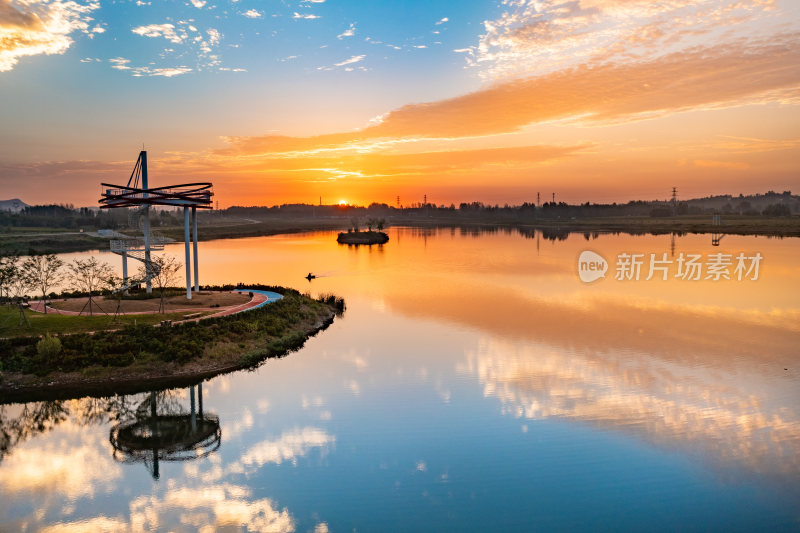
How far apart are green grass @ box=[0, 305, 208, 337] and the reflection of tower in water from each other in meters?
8.78

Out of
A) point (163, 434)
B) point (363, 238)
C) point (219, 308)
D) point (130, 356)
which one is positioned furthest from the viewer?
point (363, 238)

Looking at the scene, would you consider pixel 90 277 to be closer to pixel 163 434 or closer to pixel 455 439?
pixel 163 434

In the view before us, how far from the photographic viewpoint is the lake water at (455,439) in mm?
16406

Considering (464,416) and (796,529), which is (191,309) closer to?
(464,416)

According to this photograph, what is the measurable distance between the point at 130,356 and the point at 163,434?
27.2 feet

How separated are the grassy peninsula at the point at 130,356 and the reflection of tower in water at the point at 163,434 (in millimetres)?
3039

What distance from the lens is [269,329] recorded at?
3650cm

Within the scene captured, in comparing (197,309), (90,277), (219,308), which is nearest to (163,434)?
(197,309)

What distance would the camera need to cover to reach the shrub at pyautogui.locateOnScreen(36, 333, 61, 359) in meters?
27.4

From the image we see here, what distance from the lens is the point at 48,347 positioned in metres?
27.4

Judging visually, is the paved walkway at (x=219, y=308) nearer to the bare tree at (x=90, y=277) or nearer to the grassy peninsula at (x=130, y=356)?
the grassy peninsula at (x=130, y=356)

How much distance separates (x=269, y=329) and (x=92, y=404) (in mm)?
13047

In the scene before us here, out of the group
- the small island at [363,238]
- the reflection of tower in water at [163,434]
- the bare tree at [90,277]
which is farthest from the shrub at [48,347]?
the small island at [363,238]

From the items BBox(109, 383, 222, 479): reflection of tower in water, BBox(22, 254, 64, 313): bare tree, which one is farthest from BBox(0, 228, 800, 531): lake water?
BBox(22, 254, 64, 313): bare tree
